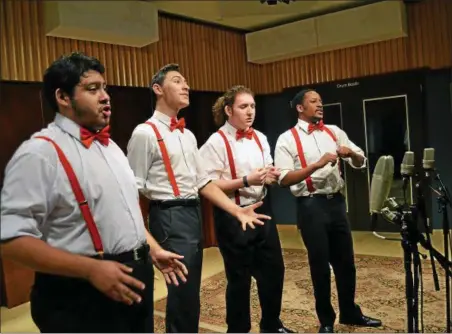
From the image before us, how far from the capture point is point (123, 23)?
1384 millimetres

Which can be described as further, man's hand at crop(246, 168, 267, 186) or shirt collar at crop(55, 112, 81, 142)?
man's hand at crop(246, 168, 267, 186)

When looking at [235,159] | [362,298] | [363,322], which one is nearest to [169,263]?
[235,159]

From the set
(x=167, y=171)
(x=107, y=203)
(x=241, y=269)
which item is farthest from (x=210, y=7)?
(x=241, y=269)

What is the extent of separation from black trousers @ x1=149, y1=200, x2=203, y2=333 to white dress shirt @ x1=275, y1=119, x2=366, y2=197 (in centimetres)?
59

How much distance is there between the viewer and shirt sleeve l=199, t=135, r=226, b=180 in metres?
1.99

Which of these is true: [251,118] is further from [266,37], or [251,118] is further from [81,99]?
[81,99]

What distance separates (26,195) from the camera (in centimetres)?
93

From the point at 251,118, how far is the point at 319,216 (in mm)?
580

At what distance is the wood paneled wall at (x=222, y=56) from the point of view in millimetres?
1983

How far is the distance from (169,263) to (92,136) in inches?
17.4

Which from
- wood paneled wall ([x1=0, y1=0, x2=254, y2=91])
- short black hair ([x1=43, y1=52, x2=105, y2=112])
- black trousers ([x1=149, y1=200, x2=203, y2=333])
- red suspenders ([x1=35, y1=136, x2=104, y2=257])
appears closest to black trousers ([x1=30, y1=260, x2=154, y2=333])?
red suspenders ([x1=35, y1=136, x2=104, y2=257])

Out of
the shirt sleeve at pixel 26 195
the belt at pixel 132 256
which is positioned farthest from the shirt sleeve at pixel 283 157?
the shirt sleeve at pixel 26 195

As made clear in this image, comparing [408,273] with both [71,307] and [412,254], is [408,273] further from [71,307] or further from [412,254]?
[71,307]

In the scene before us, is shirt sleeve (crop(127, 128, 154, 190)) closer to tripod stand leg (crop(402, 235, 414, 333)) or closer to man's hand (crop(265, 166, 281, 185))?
man's hand (crop(265, 166, 281, 185))
